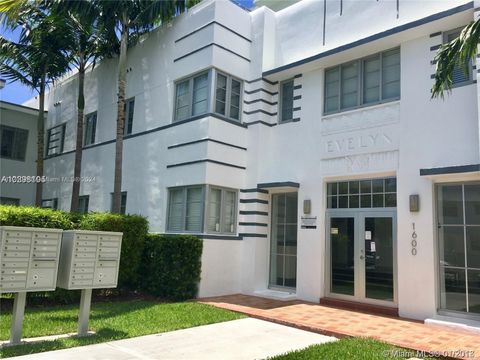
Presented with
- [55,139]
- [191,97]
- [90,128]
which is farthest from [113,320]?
[55,139]

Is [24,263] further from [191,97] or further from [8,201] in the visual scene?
[8,201]

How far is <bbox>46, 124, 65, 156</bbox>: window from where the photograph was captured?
19453 millimetres

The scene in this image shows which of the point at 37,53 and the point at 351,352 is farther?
the point at 37,53

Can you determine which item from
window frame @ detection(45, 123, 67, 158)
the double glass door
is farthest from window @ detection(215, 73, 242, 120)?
window frame @ detection(45, 123, 67, 158)

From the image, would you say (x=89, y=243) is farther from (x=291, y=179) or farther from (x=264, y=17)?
(x=264, y=17)

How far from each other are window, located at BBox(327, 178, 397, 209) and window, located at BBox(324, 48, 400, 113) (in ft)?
6.40

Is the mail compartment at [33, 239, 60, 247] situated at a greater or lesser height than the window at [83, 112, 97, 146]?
lesser

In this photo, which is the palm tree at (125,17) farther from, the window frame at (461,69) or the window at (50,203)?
the window frame at (461,69)

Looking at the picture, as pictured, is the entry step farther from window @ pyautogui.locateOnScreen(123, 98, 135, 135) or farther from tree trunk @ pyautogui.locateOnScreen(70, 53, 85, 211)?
tree trunk @ pyautogui.locateOnScreen(70, 53, 85, 211)

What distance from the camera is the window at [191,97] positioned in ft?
41.2

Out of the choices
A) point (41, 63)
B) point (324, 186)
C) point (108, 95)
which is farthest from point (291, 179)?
point (41, 63)

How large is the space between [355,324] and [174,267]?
15.1 feet

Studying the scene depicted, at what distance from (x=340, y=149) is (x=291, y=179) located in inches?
65.8

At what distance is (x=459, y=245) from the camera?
353 inches
